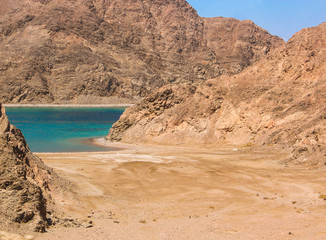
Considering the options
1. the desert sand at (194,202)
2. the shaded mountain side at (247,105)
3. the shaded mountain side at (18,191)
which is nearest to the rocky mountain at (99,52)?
the shaded mountain side at (247,105)

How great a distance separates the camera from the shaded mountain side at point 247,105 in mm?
32638

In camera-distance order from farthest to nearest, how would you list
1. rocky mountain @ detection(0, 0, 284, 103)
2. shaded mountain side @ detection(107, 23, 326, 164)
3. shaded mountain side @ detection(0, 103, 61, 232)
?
rocky mountain @ detection(0, 0, 284, 103) → shaded mountain side @ detection(107, 23, 326, 164) → shaded mountain side @ detection(0, 103, 61, 232)

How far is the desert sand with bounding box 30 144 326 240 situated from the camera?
9.54 m

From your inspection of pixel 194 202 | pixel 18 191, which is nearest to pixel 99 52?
pixel 194 202

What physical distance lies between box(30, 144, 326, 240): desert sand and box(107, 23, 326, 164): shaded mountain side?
12201 millimetres

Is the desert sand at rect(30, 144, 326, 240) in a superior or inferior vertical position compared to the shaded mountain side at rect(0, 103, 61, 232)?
inferior

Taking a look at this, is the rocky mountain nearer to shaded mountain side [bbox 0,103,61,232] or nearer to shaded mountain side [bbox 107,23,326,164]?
shaded mountain side [bbox 107,23,326,164]

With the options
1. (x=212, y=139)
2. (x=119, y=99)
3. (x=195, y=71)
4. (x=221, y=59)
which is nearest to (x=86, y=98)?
(x=119, y=99)

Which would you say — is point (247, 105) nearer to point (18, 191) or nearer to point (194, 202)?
point (194, 202)

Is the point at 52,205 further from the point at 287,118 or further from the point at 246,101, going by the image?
the point at 246,101

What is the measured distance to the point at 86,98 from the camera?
449 feet

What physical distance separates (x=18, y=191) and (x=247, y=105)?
29560 mm

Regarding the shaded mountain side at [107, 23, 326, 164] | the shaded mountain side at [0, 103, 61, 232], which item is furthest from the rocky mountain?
the shaded mountain side at [0, 103, 61, 232]

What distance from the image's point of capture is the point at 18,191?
952 centimetres
